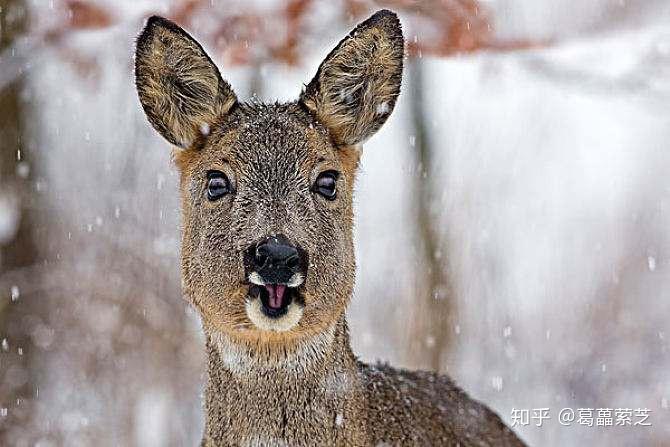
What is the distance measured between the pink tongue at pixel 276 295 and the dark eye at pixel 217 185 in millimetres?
573

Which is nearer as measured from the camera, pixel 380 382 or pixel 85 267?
pixel 380 382

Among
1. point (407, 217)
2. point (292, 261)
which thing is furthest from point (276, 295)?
point (407, 217)

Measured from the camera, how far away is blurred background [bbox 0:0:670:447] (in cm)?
877

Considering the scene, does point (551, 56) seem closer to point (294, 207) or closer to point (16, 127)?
point (16, 127)

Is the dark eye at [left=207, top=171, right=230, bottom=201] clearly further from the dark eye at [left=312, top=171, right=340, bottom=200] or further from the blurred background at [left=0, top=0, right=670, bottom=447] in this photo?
the blurred background at [left=0, top=0, right=670, bottom=447]

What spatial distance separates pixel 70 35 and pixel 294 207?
4.60 m

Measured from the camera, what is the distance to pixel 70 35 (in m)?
8.38

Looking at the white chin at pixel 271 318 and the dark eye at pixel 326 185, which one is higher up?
the dark eye at pixel 326 185

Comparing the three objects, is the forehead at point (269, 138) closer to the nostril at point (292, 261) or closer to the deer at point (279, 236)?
the deer at point (279, 236)

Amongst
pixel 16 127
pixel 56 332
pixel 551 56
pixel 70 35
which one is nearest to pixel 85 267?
pixel 56 332

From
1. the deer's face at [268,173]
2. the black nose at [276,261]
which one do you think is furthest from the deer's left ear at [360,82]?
the black nose at [276,261]

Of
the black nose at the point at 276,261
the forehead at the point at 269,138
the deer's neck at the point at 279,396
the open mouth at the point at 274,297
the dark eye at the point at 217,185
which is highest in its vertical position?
the forehead at the point at 269,138

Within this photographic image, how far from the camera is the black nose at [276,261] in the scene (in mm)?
3975

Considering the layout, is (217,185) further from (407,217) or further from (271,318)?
(407,217)
